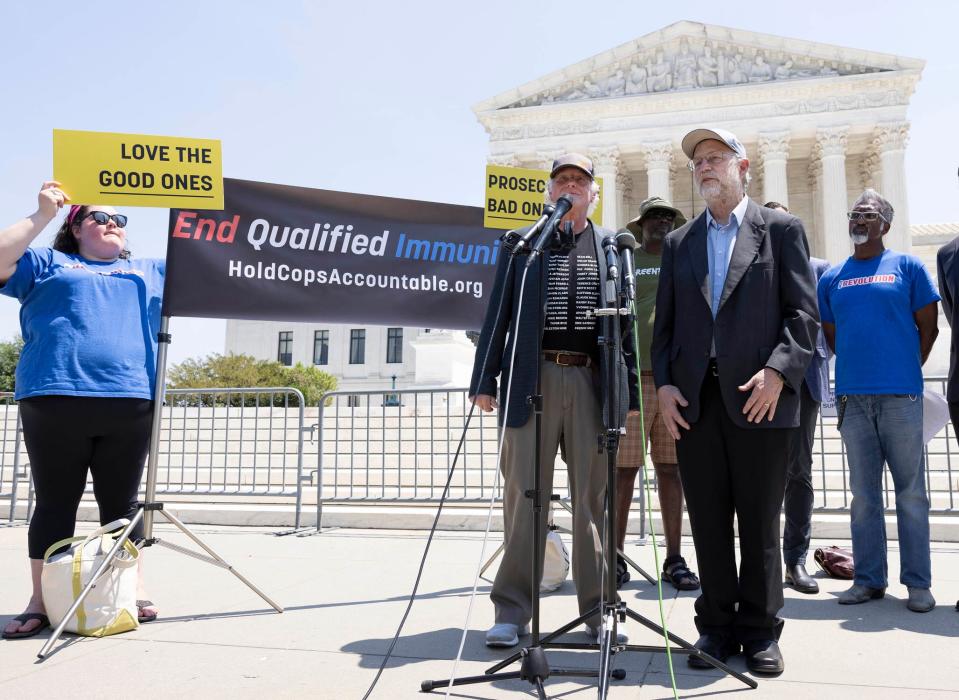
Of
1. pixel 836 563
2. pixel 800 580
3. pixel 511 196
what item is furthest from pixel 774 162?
pixel 800 580

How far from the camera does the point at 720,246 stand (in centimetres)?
338

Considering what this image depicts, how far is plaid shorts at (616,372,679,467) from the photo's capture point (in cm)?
483

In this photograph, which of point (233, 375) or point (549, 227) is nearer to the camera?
point (549, 227)

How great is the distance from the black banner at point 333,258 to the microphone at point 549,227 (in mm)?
2835

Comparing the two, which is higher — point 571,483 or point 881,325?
point 881,325

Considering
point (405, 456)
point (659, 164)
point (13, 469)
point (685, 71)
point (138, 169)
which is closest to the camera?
point (138, 169)

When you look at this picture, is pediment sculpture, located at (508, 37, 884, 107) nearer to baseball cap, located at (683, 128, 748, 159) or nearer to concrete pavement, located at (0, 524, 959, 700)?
concrete pavement, located at (0, 524, 959, 700)

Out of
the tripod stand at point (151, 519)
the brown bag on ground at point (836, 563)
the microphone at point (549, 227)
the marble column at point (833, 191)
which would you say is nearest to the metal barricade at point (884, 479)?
the brown bag on ground at point (836, 563)

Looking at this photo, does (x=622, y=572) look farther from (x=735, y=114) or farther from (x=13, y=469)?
(x=735, y=114)

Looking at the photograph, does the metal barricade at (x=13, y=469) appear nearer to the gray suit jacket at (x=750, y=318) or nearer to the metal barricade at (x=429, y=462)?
the metal barricade at (x=429, y=462)

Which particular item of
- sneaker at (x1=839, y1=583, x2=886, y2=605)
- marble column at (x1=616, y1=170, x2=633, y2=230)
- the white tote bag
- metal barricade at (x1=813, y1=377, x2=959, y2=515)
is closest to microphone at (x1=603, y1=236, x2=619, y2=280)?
sneaker at (x1=839, y1=583, x2=886, y2=605)

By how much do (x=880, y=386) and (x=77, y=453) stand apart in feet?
14.2

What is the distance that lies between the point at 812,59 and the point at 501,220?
40100 mm

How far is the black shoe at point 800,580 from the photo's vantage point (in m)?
4.65
